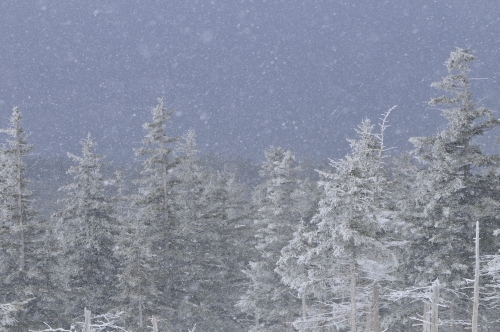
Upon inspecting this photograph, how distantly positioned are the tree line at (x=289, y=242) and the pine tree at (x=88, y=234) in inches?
2.7

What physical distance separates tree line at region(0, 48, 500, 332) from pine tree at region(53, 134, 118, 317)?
0.23 ft

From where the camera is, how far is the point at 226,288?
33.9m

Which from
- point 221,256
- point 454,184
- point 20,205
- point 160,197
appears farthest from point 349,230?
point 221,256

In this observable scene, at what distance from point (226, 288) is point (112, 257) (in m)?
9.20

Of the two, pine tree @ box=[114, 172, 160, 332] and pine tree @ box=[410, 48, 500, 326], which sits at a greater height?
pine tree @ box=[410, 48, 500, 326]

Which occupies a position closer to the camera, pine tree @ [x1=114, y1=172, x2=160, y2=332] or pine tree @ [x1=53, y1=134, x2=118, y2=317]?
pine tree @ [x1=114, y1=172, x2=160, y2=332]

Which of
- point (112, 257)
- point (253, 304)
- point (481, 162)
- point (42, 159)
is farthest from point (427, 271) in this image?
point (42, 159)

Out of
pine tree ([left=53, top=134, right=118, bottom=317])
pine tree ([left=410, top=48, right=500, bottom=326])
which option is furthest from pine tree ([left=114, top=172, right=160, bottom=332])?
pine tree ([left=410, top=48, right=500, bottom=326])

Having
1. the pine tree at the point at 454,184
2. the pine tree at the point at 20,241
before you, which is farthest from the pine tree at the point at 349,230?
the pine tree at the point at 20,241

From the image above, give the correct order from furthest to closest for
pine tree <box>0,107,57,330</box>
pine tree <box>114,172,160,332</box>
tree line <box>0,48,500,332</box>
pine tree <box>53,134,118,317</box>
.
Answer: pine tree <box>53,134,118,317</box>
pine tree <box>114,172,160,332</box>
pine tree <box>0,107,57,330</box>
tree line <box>0,48,500,332</box>

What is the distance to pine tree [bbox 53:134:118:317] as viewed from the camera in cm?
2602

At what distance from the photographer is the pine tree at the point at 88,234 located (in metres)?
26.0

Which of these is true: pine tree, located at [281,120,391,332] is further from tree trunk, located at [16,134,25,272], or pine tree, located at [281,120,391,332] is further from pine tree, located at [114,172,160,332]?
tree trunk, located at [16,134,25,272]

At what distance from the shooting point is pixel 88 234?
26.1 metres
